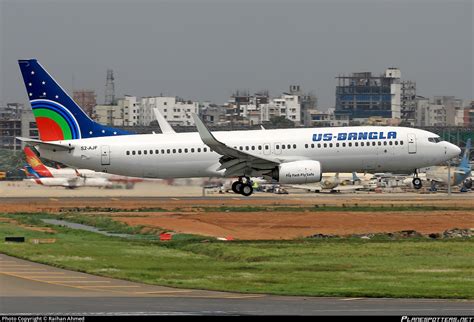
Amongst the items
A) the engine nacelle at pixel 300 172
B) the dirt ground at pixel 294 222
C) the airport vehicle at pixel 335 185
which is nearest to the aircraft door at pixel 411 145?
the dirt ground at pixel 294 222

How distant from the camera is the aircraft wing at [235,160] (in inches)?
2346

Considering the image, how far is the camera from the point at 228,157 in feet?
201

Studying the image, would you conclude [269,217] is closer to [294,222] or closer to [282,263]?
[294,222]

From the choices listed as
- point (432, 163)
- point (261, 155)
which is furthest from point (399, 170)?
point (261, 155)

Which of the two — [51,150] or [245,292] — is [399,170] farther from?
[245,292]

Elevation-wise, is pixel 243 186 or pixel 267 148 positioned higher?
pixel 267 148

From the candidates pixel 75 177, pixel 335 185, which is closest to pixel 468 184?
pixel 335 185

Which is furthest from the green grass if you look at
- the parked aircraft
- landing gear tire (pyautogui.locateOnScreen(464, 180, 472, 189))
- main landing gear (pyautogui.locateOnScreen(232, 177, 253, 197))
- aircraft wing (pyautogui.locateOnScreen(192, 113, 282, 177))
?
landing gear tire (pyautogui.locateOnScreen(464, 180, 472, 189))

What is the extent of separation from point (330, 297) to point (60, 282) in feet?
25.4

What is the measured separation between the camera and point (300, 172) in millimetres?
60562

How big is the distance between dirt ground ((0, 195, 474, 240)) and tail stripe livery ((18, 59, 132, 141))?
451 centimetres

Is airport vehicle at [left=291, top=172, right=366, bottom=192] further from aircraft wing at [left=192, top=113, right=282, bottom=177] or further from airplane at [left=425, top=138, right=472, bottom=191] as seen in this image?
aircraft wing at [left=192, top=113, right=282, bottom=177]

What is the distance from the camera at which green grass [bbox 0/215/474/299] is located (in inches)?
1222

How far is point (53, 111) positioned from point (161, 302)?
38948 mm
